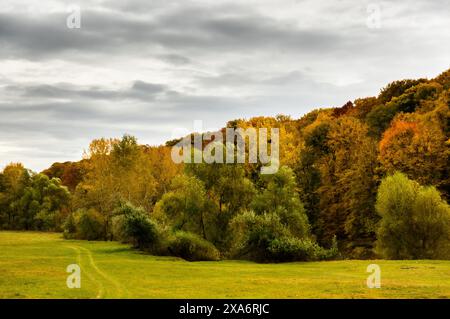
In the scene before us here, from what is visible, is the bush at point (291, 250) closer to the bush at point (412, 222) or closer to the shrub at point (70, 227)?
the bush at point (412, 222)

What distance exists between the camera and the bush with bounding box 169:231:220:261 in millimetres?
52281

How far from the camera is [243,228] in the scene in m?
53.1

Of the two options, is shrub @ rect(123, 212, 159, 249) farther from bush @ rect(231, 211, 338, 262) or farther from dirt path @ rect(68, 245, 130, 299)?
bush @ rect(231, 211, 338, 262)

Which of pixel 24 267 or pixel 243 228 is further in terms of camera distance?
pixel 243 228

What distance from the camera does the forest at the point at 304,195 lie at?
172 ft

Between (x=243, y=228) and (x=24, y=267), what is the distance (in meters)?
21.7

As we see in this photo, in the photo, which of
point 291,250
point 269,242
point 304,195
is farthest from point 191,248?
point 304,195

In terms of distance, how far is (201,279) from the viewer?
34.7 metres

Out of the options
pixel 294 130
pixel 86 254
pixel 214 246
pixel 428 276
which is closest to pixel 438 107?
pixel 294 130

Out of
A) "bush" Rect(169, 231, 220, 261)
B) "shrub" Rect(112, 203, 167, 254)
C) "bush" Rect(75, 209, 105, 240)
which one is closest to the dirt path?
"shrub" Rect(112, 203, 167, 254)

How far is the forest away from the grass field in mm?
6053

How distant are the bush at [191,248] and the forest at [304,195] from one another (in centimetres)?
10

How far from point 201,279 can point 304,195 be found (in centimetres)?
4496
